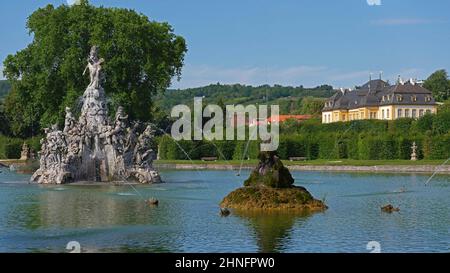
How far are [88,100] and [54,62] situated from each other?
55.8 feet

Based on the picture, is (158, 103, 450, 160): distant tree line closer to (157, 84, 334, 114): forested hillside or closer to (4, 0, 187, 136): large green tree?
(4, 0, 187, 136): large green tree

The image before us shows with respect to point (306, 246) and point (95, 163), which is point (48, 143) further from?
point (306, 246)

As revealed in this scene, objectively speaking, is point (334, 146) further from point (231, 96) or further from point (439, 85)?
point (231, 96)

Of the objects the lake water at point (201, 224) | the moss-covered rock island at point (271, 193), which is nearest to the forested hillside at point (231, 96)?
the lake water at point (201, 224)

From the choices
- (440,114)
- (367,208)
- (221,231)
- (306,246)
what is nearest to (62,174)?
(367,208)

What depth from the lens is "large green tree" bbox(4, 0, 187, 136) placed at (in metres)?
54.9

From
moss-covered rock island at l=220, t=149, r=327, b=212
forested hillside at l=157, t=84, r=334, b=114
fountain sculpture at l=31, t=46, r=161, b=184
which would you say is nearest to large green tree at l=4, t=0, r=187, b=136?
fountain sculpture at l=31, t=46, r=161, b=184

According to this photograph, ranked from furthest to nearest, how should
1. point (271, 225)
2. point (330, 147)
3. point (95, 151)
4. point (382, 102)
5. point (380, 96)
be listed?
point (380, 96) < point (382, 102) < point (330, 147) < point (95, 151) < point (271, 225)

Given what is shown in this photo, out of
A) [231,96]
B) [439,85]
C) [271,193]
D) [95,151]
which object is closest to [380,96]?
[439,85]

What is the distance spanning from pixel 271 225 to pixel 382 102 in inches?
3907

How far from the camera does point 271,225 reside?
68.8 feet

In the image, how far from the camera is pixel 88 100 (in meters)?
40.3

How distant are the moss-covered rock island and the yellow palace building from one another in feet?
281

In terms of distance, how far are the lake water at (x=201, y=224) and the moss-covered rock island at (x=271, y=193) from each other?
743 mm
